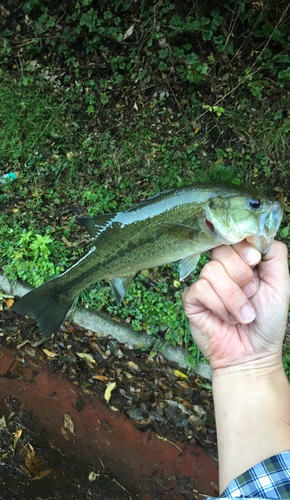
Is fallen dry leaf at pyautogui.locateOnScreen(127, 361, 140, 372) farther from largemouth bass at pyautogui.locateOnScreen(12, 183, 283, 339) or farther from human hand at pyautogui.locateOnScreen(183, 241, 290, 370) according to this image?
human hand at pyautogui.locateOnScreen(183, 241, 290, 370)

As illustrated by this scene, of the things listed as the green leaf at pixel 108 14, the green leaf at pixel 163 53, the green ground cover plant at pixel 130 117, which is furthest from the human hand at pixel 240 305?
the green leaf at pixel 108 14

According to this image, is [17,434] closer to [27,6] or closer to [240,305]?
[240,305]

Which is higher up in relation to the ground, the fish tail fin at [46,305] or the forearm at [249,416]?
the fish tail fin at [46,305]

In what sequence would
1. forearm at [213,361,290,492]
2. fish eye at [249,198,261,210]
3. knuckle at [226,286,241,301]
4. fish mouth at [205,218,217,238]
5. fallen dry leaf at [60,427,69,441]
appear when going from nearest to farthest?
forearm at [213,361,290,492], knuckle at [226,286,241,301], fish eye at [249,198,261,210], fish mouth at [205,218,217,238], fallen dry leaf at [60,427,69,441]

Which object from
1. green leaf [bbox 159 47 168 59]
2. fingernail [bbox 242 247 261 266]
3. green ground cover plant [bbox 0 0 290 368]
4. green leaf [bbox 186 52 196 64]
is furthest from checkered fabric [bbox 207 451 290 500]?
green leaf [bbox 159 47 168 59]

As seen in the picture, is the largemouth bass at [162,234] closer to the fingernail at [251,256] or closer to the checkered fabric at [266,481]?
the fingernail at [251,256]

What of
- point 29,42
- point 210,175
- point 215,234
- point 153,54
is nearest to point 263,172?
point 210,175

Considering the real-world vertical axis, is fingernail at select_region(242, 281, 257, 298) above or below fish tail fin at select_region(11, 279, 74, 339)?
above
